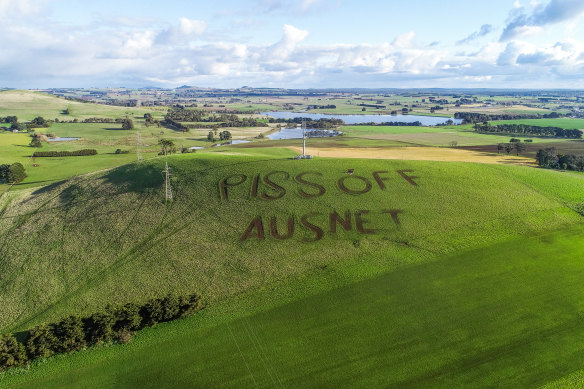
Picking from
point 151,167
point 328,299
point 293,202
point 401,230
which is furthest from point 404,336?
point 151,167

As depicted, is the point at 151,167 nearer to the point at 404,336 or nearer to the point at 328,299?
the point at 328,299

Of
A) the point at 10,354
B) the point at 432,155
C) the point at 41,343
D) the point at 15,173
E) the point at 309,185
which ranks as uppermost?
the point at 432,155

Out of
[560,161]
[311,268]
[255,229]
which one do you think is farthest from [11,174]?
[560,161]

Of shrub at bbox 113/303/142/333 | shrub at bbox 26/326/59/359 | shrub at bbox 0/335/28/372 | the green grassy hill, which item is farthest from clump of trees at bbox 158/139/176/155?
shrub at bbox 0/335/28/372

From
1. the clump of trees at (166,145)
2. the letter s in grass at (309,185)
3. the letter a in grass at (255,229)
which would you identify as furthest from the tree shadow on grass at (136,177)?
the letter s in grass at (309,185)

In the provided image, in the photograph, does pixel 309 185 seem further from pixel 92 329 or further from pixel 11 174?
A: pixel 11 174

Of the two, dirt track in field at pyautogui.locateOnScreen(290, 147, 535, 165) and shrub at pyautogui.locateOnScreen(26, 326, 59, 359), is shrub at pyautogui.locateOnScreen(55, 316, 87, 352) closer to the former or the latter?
shrub at pyautogui.locateOnScreen(26, 326, 59, 359)

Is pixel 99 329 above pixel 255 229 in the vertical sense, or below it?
below
